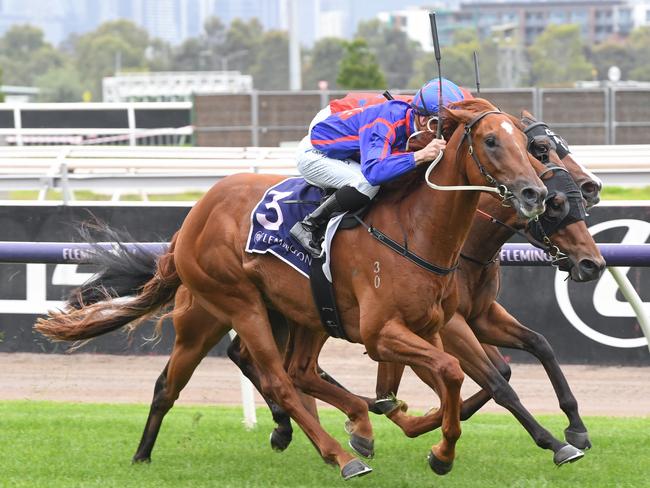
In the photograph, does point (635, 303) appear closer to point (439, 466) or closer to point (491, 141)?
point (439, 466)

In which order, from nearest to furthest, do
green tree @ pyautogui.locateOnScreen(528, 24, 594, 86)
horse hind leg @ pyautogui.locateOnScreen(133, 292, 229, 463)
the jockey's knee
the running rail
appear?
the jockey's knee, horse hind leg @ pyautogui.locateOnScreen(133, 292, 229, 463), the running rail, green tree @ pyautogui.locateOnScreen(528, 24, 594, 86)

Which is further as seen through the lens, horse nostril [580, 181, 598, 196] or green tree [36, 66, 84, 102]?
green tree [36, 66, 84, 102]

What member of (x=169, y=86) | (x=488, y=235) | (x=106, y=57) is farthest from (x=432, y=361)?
(x=106, y=57)

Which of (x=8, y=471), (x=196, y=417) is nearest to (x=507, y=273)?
(x=196, y=417)

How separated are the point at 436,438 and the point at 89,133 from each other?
1972 centimetres

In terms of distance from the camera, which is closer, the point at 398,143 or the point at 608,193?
the point at 398,143

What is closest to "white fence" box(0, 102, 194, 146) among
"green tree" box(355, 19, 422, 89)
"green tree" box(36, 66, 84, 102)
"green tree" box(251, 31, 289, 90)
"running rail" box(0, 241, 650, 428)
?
"running rail" box(0, 241, 650, 428)

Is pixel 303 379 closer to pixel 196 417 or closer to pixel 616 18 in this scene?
pixel 196 417

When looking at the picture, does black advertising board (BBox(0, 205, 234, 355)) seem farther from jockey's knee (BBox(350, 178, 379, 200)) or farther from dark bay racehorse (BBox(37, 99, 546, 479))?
jockey's knee (BBox(350, 178, 379, 200))

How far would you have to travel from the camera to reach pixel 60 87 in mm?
102688

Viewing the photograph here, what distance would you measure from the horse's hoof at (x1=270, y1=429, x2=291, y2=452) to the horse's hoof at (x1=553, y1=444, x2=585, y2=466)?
1315 mm

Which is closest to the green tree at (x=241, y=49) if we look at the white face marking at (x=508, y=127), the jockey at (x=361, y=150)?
the jockey at (x=361, y=150)

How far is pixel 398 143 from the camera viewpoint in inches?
204

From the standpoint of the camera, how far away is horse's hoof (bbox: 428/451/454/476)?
5.12 meters
